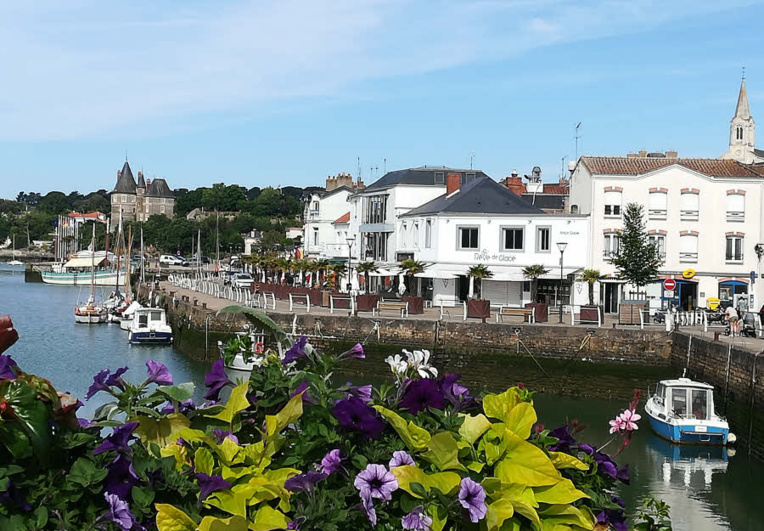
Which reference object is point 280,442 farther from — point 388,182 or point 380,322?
point 388,182

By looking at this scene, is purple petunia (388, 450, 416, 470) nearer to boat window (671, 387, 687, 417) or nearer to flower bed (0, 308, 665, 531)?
flower bed (0, 308, 665, 531)

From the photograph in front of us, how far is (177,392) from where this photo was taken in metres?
3.90

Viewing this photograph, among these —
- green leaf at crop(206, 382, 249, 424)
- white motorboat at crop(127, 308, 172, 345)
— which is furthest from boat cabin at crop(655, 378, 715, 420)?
white motorboat at crop(127, 308, 172, 345)

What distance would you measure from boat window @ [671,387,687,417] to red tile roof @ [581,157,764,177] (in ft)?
68.7

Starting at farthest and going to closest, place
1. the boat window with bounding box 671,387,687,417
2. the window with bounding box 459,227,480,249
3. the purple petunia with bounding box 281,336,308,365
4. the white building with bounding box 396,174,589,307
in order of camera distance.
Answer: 1. the window with bounding box 459,227,480,249
2. the white building with bounding box 396,174,589,307
3. the boat window with bounding box 671,387,687,417
4. the purple petunia with bounding box 281,336,308,365

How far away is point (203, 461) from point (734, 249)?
144ft

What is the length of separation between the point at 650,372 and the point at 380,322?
972cm

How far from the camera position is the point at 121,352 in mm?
46938

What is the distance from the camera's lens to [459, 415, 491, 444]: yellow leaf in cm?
377

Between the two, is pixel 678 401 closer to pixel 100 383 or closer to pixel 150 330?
pixel 100 383

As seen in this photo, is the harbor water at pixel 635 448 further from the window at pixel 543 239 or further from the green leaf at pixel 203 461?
the window at pixel 543 239

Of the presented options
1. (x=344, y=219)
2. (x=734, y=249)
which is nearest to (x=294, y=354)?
(x=734, y=249)

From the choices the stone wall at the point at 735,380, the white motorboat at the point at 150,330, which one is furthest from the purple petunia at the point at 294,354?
the white motorboat at the point at 150,330

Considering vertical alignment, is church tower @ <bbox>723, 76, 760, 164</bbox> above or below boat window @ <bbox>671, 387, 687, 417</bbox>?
above
